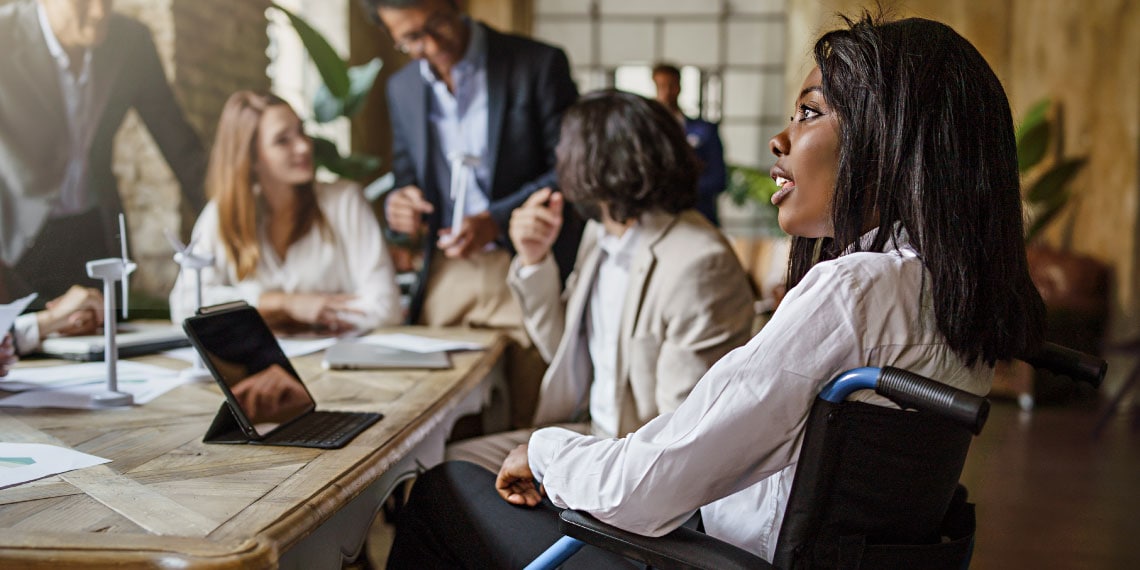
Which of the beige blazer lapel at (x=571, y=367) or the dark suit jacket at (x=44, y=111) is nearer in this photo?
the dark suit jacket at (x=44, y=111)

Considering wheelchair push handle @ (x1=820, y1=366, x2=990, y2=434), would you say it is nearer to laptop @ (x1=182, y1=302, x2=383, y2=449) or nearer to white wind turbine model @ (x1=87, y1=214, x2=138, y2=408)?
laptop @ (x1=182, y1=302, x2=383, y2=449)

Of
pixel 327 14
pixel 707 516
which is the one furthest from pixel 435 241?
pixel 327 14

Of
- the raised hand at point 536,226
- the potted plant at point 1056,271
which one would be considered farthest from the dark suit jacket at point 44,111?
the potted plant at point 1056,271

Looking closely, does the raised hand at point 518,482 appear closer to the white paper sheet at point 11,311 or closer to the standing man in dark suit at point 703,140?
the white paper sheet at point 11,311

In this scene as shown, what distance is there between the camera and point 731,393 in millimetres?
1032

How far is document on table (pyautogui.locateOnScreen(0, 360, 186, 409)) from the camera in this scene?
1600 millimetres

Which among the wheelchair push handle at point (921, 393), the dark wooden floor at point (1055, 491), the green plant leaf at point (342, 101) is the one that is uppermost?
the green plant leaf at point (342, 101)

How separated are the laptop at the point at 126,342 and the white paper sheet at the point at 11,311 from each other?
172 millimetres

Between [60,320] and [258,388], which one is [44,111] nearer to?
[60,320]

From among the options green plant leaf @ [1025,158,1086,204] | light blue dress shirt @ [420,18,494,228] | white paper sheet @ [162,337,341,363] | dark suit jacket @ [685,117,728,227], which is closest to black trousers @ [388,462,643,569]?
white paper sheet @ [162,337,341,363]

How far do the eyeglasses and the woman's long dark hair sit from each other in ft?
5.91

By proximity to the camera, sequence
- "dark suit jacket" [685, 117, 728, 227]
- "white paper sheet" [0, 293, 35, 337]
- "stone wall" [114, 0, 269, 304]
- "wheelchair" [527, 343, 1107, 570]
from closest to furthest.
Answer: "wheelchair" [527, 343, 1107, 570] < "white paper sheet" [0, 293, 35, 337] < "stone wall" [114, 0, 269, 304] < "dark suit jacket" [685, 117, 728, 227]

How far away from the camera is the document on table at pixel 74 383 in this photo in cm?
160

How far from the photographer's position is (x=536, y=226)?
2.34 meters
